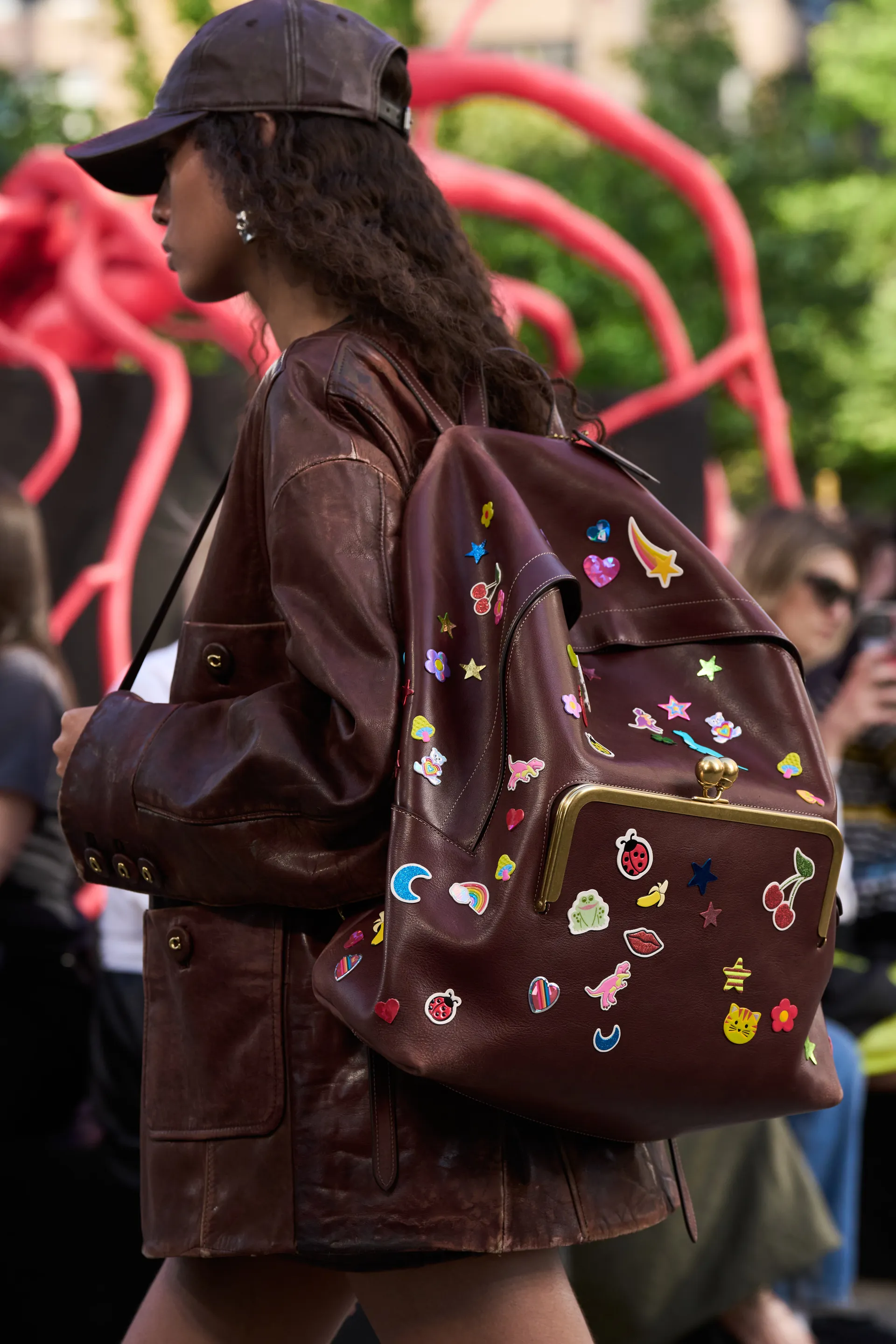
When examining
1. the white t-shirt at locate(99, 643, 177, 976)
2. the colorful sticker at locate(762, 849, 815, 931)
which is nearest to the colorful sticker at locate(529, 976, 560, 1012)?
the colorful sticker at locate(762, 849, 815, 931)

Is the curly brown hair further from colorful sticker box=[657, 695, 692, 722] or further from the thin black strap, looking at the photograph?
colorful sticker box=[657, 695, 692, 722]

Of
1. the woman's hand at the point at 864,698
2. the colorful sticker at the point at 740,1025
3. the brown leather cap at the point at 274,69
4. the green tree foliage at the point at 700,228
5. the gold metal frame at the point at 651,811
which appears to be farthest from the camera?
the green tree foliage at the point at 700,228

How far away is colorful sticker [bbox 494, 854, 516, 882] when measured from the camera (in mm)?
1321

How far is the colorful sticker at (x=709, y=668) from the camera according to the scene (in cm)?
149

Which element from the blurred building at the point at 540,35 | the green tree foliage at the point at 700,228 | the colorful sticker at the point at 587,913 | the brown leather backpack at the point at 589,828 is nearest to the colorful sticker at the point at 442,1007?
the brown leather backpack at the point at 589,828

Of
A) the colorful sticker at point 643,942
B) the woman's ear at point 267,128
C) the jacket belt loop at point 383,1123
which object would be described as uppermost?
the woman's ear at point 267,128

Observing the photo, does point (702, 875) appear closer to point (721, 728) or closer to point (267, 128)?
point (721, 728)

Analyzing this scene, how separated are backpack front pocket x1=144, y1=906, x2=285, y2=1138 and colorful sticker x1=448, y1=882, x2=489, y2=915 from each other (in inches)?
9.8

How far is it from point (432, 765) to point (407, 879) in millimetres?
101

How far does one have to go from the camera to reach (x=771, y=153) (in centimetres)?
1972

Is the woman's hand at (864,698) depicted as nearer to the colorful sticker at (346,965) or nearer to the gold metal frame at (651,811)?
the gold metal frame at (651,811)

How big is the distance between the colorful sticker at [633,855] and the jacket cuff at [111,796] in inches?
18.3

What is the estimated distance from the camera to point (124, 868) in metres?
1.55

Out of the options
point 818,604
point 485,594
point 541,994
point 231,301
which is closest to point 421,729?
point 485,594
